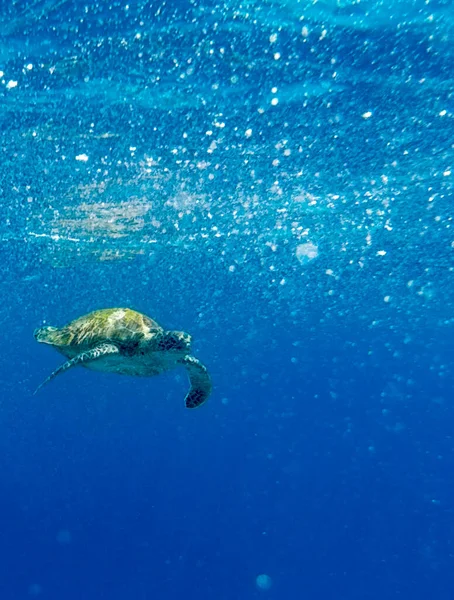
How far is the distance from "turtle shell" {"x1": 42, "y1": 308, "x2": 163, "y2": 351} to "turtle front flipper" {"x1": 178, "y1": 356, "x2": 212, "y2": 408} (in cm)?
82

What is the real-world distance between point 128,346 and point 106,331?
56 centimetres

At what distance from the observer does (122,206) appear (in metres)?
17.0

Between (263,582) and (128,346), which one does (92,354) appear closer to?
(128,346)

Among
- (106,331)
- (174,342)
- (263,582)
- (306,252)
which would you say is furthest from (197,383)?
(263,582)

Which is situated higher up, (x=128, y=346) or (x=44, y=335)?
(x=44, y=335)

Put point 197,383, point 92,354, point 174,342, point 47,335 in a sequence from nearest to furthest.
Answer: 1. point 174,342
2. point 92,354
3. point 197,383
4. point 47,335

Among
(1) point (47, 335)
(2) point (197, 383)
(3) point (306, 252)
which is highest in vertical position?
(3) point (306, 252)

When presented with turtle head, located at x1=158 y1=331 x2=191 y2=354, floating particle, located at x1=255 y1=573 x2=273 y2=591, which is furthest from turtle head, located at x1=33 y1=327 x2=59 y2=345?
floating particle, located at x1=255 y1=573 x2=273 y2=591

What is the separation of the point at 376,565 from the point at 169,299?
1128 inches

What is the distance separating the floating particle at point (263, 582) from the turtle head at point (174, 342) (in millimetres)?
24875

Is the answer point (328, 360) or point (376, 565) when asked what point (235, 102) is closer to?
point (376, 565)

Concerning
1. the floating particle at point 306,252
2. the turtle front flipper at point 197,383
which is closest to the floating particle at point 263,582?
the floating particle at point 306,252

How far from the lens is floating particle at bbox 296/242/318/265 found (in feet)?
72.5

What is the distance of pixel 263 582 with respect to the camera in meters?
26.9
